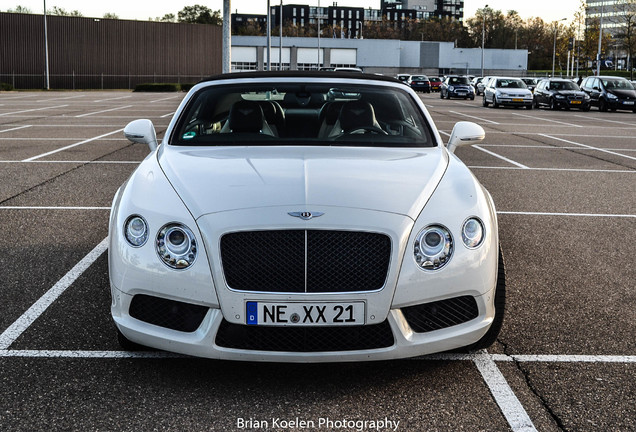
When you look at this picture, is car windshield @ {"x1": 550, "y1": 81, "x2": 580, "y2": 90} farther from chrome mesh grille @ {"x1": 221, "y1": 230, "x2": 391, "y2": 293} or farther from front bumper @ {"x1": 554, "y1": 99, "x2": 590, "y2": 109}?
chrome mesh grille @ {"x1": 221, "y1": 230, "x2": 391, "y2": 293}

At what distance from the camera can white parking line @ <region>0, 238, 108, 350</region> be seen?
443 cm

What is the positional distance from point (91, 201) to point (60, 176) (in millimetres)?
2379

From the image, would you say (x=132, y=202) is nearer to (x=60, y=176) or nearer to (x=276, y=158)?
(x=276, y=158)

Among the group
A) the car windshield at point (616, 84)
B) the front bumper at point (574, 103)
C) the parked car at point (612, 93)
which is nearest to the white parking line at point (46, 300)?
the front bumper at point (574, 103)

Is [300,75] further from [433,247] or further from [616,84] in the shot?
[616,84]

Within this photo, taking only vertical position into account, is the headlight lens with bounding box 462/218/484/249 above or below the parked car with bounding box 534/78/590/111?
above

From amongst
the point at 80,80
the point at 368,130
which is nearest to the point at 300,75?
the point at 368,130

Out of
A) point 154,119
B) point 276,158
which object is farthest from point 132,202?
point 154,119

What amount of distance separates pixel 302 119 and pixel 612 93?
108 ft

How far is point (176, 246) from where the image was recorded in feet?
12.0

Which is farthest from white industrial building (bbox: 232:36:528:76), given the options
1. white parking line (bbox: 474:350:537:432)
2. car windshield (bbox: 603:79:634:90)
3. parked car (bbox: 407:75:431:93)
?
white parking line (bbox: 474:350:537:432)

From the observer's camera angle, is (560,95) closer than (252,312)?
No

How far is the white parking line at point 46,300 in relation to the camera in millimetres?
4430

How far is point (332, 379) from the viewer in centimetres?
382
